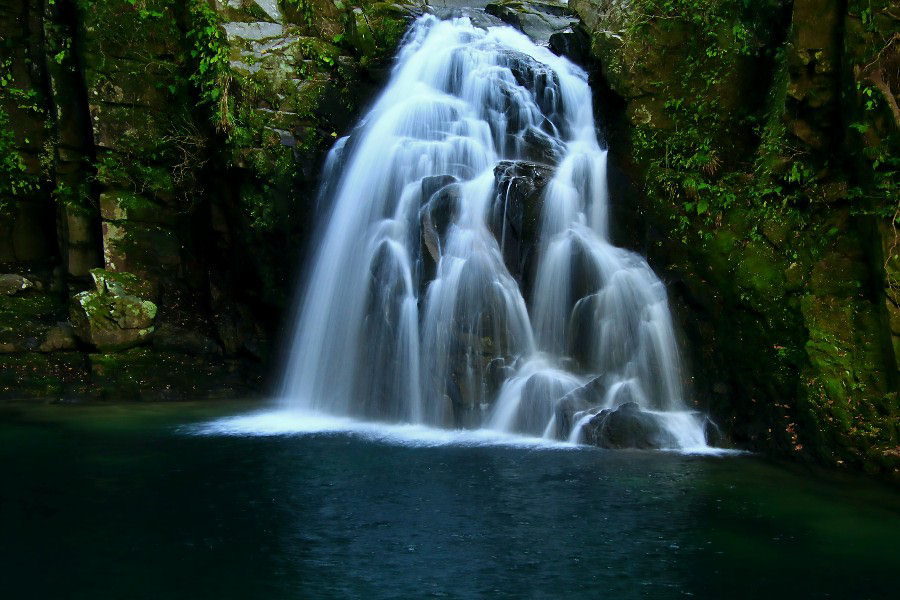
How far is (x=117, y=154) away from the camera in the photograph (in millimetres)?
14078

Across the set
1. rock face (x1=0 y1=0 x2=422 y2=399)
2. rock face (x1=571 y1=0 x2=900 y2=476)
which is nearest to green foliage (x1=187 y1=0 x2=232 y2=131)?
rock face (x1=0 y1=0 x2=422 y2=399)

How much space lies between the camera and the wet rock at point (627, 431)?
9023 millimetres

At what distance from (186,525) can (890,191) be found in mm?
7708

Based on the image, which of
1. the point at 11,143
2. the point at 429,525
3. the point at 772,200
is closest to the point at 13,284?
the point at 11,143

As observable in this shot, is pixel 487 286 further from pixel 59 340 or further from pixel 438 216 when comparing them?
pixel 59 340

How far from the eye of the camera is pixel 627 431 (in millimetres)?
9047

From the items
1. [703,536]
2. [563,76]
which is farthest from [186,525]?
[563,76]

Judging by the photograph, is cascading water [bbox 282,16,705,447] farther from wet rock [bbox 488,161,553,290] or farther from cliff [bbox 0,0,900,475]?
cliff [bbox 0,0,900,475]

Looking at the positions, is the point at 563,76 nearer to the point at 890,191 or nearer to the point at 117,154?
the point at 890,191

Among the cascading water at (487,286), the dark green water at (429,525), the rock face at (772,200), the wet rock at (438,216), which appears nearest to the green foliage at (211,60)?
the cascading water at (487,286)

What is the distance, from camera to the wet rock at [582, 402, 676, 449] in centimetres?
902

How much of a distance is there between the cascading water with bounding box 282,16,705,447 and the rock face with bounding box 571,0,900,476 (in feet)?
2.22

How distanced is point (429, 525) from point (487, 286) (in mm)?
4725

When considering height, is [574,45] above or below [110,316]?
above
